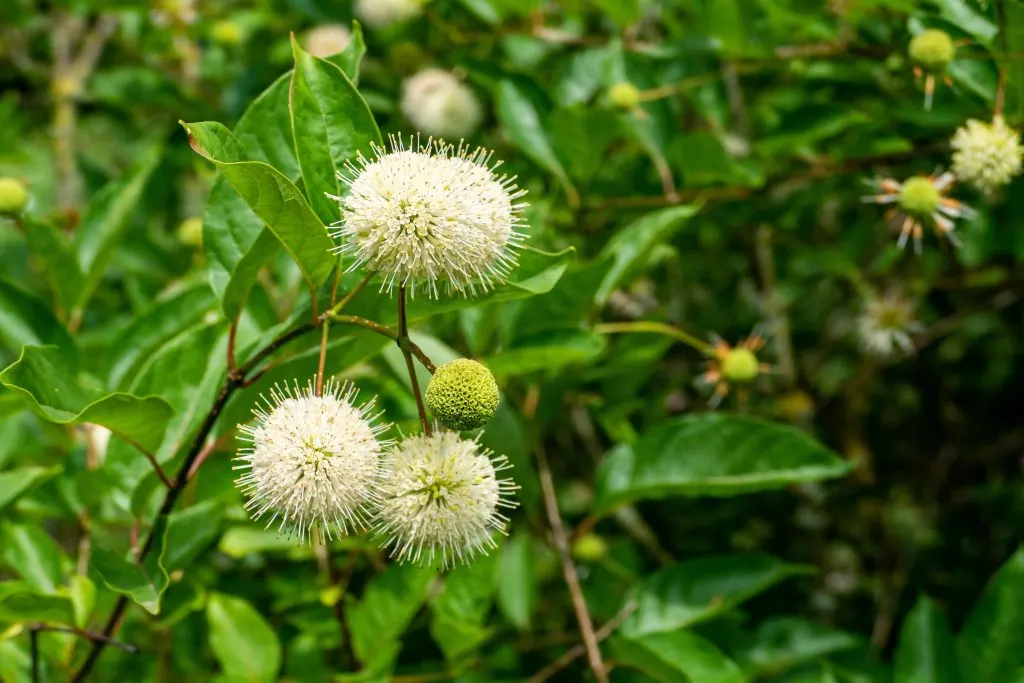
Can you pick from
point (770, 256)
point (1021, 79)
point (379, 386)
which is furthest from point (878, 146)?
point (379, 386)

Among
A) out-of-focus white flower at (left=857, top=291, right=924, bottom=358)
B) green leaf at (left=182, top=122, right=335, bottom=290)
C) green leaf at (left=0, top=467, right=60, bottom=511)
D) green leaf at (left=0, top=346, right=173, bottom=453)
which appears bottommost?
green leaf at (left=0, top=346, right=173, bottom=453)

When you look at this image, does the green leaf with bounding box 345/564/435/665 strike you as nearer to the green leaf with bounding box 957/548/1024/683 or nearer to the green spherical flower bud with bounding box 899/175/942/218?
the green leaf with bounding box 957/548/1024/683

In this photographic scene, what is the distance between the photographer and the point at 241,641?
1.97 metres

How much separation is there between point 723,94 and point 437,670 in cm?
182

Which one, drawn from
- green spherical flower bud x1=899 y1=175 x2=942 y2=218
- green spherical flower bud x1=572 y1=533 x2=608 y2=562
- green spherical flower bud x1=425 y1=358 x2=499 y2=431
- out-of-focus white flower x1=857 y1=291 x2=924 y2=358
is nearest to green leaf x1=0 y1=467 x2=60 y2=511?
green spherical flower bud x1=425 y1=358 x2=499 y2=431

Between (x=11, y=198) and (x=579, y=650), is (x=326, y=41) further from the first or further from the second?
(x=579, y=650)

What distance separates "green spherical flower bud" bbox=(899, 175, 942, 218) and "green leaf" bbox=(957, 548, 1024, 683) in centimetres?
73

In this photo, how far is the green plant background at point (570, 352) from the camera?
159 centimetres

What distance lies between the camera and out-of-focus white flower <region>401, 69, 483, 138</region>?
2.76 meters

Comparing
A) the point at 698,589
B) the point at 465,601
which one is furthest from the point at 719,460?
the point at 465,601

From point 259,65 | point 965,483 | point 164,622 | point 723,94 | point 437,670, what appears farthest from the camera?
point 965,483

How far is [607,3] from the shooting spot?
8.17ft

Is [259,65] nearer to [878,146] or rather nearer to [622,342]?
[622,342]

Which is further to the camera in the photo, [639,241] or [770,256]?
[770,256]
